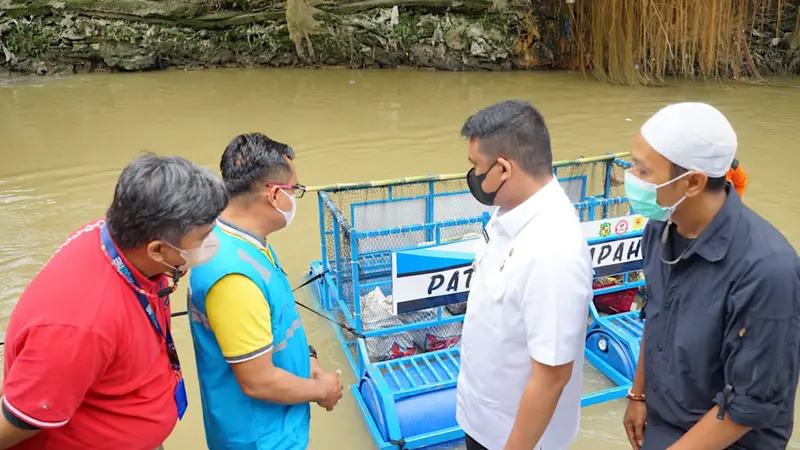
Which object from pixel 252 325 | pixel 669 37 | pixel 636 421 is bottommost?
pixel 636 421

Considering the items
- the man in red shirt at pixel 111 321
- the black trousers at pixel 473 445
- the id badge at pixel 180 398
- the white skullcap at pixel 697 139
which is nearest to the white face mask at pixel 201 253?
the man in red shirt at pixel 111 321

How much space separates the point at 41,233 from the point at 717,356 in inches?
239

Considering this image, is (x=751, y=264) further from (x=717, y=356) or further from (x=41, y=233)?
(x=41, y=233)

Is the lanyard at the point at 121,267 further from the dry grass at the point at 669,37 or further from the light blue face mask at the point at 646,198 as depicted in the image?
the dry grass at the point at 669,37

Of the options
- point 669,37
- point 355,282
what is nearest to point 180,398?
point 355,282

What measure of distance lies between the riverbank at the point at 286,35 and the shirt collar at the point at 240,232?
11469 mm

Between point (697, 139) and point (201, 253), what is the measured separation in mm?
1327

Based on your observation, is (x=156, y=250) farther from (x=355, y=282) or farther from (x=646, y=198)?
(x=355, y=282)

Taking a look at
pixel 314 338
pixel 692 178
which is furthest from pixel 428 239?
pixel 692 178

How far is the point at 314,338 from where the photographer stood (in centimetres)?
420

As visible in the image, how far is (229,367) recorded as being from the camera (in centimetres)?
179

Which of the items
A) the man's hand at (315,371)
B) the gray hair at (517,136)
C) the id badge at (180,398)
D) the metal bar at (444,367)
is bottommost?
the metal bar at (444,367)

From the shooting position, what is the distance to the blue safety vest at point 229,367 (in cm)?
169

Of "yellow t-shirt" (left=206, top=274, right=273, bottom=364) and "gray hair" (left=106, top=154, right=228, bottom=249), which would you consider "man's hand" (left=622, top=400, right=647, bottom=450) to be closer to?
"yellow t-shirt" (left=206, top=274, right=273, bottom=364)
